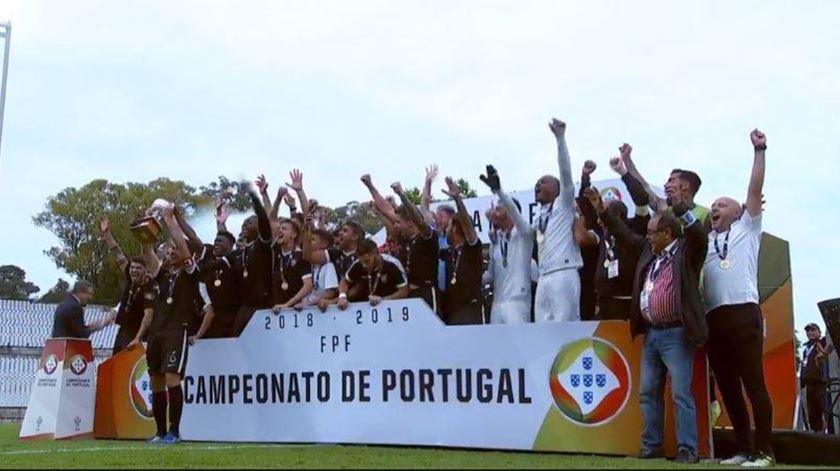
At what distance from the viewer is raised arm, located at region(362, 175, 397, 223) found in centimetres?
1116

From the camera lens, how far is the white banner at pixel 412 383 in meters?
8.27

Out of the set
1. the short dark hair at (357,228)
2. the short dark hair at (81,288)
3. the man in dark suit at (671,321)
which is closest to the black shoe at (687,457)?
the man in dark suit at (671,321)

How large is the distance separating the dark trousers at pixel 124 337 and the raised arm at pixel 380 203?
341 cm

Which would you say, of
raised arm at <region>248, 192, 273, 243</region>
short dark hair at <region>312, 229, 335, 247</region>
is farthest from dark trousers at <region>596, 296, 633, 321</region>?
raised arm at <region>248, 192, 273, 243</region>

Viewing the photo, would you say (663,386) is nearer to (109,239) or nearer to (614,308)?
(614,308)

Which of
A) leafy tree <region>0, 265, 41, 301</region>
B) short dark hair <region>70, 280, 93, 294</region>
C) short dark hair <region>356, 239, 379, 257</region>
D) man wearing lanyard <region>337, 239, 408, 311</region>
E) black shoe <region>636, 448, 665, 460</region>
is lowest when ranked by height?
black shoe <region>636, 448, 665, 460</region>

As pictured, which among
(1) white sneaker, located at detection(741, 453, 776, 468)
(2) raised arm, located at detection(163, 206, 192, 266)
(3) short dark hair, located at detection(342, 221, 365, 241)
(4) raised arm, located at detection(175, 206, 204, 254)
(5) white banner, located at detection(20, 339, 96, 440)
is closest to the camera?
(1) white sneaker, located at detection(741, 453, 776, 468)

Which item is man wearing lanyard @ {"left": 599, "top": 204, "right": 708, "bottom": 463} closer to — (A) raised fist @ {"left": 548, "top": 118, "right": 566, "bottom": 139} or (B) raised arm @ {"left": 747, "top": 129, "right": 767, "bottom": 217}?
(B) raised arm @ {"left": 747, "top": 129, "right": 767, "bottom": 217}

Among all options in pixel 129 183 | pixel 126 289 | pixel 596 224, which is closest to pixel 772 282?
pixel 596 224

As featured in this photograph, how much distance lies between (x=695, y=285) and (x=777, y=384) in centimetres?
464

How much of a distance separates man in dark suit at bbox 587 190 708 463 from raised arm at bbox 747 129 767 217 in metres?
0.55

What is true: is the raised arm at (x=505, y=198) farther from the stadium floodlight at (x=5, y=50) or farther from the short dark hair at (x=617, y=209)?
the stadium floodlight at (x=5, y=50)

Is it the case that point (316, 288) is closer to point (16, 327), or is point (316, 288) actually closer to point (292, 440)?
point (292, 440)

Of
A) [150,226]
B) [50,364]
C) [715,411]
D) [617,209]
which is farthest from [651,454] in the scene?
[50,364]
